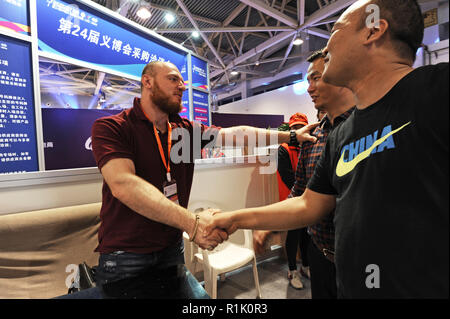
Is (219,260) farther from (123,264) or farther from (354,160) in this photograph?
(354,160)

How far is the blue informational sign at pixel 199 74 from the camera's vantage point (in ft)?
16.4

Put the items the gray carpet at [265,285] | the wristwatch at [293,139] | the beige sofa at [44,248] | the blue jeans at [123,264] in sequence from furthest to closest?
the gray carpet at [265,285] → the wristwatch at [293,139] → the beige sofa at [44,248] → the blue jeans at [123,264]

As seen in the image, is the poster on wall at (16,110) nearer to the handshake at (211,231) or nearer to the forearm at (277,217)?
the handshake at (211,231)

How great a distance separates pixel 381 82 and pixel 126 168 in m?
1.16

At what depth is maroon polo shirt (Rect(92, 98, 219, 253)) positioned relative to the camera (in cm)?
121

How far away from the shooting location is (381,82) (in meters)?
0.72

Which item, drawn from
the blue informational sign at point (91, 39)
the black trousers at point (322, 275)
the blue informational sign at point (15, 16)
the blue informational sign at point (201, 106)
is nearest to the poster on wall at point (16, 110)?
the blue informational sign at point (15, 16)

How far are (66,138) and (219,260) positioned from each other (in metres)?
2.28

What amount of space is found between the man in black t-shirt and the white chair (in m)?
1.58

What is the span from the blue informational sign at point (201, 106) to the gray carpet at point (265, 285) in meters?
3.37

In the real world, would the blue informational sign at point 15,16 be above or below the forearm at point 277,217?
above

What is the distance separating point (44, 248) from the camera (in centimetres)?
172

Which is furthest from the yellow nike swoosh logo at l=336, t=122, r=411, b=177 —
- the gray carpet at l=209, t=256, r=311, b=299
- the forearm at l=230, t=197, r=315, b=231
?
the gray carpet at l=209, t=256, r=311, b=299
